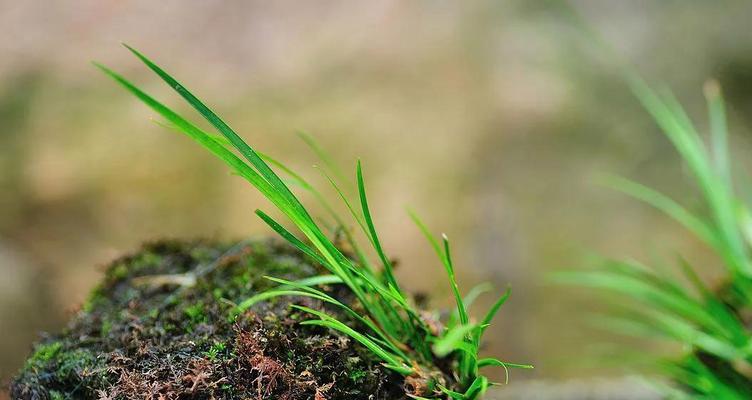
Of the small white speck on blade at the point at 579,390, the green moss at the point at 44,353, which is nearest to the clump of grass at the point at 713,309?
the small white speck on blade at the point at 579,390

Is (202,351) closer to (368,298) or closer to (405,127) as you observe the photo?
(368,298)

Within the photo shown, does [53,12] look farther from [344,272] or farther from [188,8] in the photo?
[344,272]

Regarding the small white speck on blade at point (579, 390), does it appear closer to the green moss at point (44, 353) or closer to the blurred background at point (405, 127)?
the blurred background at point (405, 127)

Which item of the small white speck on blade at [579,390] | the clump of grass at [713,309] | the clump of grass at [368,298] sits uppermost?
the clump of grass at [368,298]

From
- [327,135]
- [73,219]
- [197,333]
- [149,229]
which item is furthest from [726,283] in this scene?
[73,219]

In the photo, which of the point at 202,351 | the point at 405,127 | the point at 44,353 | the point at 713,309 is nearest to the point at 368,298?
the point at 202,351

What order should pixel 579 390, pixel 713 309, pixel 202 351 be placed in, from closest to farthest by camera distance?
pixel 202 351, pixel 713 309, pixel 579 390
